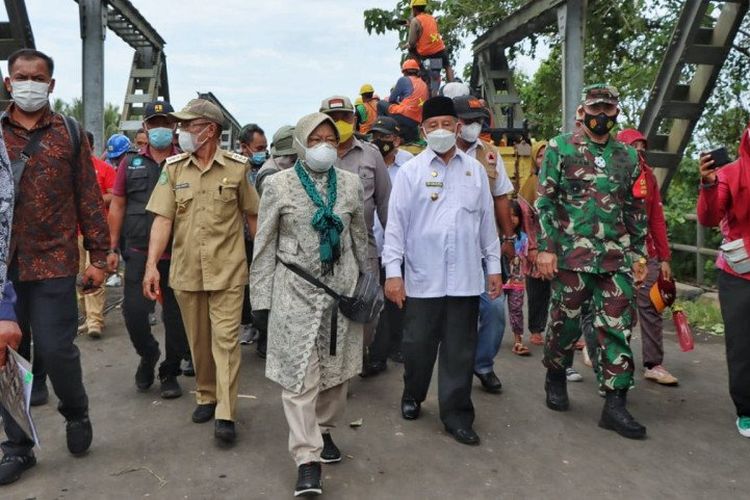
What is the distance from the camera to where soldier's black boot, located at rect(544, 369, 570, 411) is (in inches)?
203

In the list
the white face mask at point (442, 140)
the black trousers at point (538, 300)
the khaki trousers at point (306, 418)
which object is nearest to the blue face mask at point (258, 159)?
the black trousers at point (538, 300)

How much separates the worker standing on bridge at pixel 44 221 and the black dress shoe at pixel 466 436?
218 cm

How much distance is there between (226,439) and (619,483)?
7.23 feet

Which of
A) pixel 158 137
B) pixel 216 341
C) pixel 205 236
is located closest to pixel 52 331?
pixel 216 341

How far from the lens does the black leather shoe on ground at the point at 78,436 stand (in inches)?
168

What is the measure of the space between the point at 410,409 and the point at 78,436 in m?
2.03

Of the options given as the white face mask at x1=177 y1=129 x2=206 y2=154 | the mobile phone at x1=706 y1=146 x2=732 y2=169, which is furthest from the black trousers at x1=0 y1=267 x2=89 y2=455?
the mobile phone at x1=706 y1=146 x2=732 y2=169

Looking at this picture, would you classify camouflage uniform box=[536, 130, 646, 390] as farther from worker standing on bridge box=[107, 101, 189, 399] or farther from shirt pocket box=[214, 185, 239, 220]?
worker standing on bridge box=[107, 101, 189, 399]

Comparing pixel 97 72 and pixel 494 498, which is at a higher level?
pixel 97 72

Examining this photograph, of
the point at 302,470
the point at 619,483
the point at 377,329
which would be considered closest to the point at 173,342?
the point at 377,329

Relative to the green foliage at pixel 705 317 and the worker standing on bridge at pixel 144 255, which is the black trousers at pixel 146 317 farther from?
the green foliage at pixel 705 317

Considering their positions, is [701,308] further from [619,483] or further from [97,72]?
[97,72]

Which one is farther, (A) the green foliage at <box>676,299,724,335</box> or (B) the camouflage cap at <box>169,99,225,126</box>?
(A) the green foliage at <box>676,299,724,335</box>

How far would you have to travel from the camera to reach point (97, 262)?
433 centimetres
